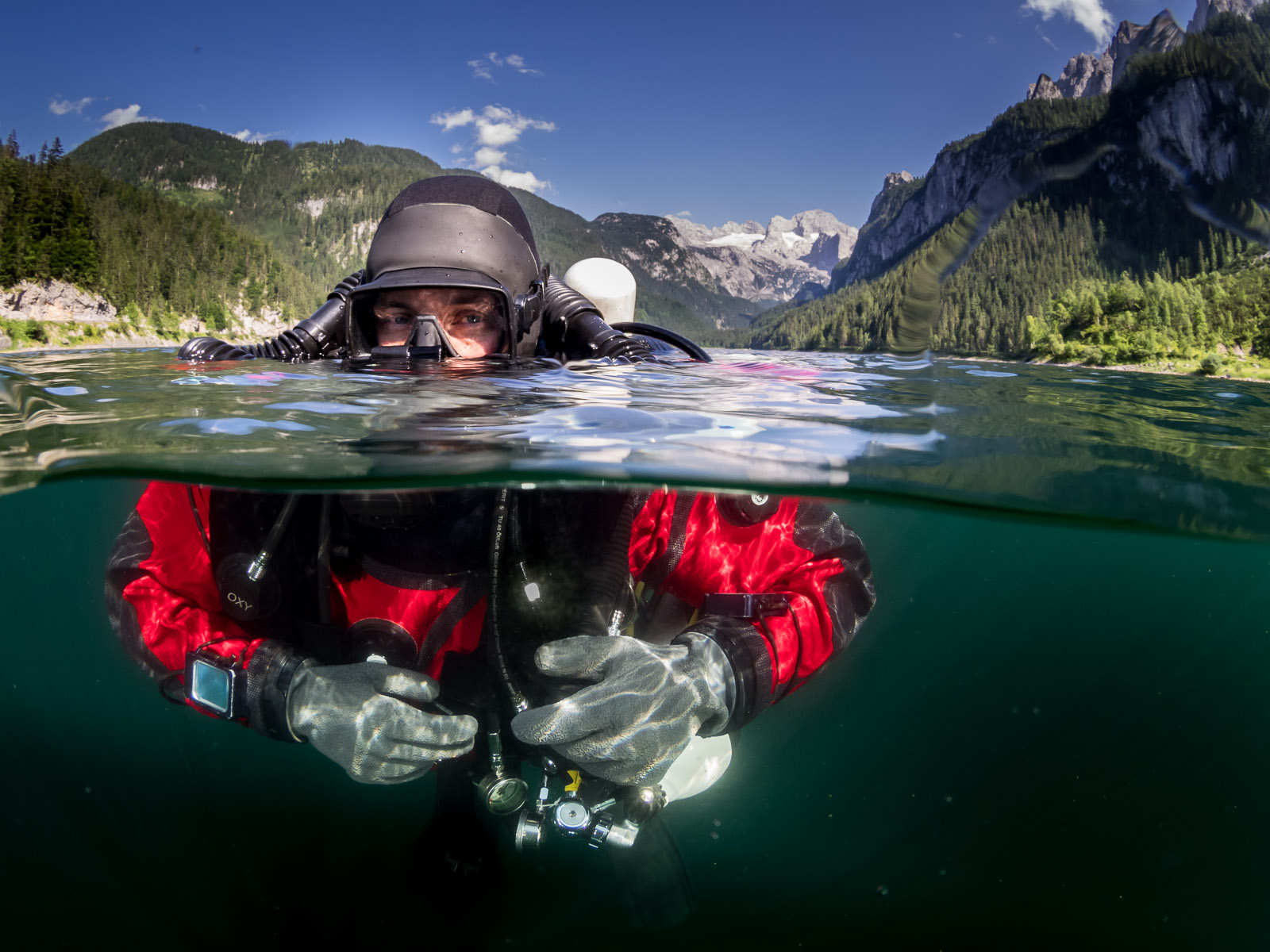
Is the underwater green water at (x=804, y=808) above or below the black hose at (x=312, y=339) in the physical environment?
below

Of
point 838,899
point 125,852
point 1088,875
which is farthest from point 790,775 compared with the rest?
point 125,852

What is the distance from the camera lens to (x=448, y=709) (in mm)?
3055

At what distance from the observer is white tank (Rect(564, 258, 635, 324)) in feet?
18.9

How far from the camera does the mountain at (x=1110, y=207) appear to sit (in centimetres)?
201

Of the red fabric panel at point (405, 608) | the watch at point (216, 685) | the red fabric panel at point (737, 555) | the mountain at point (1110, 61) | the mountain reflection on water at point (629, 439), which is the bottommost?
the watch at point (216, 685)

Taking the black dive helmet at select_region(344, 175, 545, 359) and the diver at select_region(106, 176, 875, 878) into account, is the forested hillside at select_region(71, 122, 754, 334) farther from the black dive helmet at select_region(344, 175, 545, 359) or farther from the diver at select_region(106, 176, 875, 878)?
the diver at select_region(106, 176, 875, 878)

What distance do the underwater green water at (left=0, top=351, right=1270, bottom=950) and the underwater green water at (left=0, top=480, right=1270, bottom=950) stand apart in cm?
10

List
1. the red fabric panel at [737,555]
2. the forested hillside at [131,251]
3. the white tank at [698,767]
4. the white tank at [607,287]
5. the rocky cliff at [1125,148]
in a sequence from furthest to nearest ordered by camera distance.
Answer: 1. the forested hillside at [131,251]
2. the white tank at [607,287]
3. the white tank at [698,767]
4. the red fabric panel at [737,555]
5. the rocky cliff at [1125,148]

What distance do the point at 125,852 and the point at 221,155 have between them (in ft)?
781

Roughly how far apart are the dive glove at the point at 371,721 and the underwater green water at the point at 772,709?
3.13 ft

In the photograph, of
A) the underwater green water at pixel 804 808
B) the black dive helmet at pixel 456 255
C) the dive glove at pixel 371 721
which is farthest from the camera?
the underwater green water at pixel 804 808

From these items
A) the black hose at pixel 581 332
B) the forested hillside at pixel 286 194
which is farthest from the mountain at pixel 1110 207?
the forested hillside at pixel 286 194

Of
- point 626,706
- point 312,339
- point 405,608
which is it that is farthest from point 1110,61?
point 312,339

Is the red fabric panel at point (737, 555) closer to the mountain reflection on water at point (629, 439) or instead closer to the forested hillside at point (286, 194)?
the mountain reflection on water at point (629, 439)
